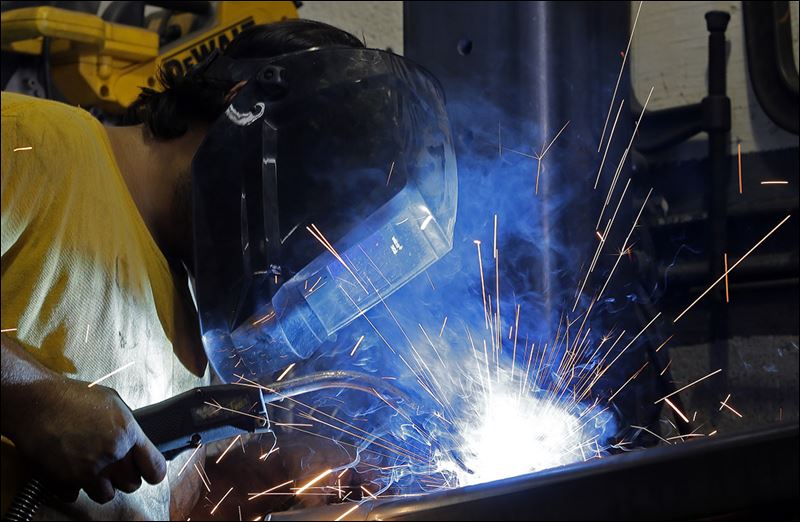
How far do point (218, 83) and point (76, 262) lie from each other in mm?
460

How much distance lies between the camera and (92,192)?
142 centimetres

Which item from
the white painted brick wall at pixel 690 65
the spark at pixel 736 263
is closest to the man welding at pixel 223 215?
the spark at pixel 736 263

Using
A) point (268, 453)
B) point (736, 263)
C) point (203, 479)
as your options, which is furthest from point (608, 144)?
point (203, 479)

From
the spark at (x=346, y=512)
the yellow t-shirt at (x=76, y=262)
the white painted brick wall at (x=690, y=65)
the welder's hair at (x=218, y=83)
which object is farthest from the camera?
the white painted brick wall at (x=690, y=65)

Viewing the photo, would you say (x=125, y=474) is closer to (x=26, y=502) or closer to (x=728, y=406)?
(x=26, y=502)

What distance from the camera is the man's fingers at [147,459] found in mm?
1228

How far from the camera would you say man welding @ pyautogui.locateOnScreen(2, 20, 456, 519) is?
4.44 ft

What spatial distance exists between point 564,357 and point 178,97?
93 cm

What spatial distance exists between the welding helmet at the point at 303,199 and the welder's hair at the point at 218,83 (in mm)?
62

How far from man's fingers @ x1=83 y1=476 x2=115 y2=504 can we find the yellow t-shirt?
0.08 metres

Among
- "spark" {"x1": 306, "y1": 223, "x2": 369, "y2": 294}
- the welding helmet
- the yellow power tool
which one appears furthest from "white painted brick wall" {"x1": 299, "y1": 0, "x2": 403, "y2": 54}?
"spark" {"x1": 306, "y1": 223, "x2": 369, "y2": 294}

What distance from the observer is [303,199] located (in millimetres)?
1540

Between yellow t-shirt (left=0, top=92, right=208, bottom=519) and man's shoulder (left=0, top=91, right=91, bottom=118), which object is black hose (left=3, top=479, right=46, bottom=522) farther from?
man's shoulder (left=0, top=91, right=91, bottom=118)

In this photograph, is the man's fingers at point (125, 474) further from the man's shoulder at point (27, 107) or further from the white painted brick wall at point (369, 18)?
the white painted brick wall at point (369, 18)
